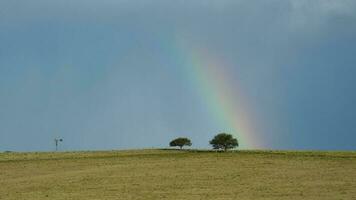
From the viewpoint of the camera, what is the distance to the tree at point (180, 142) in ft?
376

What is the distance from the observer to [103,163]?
286ft

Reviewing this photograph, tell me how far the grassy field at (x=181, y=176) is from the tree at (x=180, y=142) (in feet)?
49.0

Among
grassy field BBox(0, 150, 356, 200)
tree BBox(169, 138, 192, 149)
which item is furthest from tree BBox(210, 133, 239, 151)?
grassy field BBox(0, 150, 356, 200)

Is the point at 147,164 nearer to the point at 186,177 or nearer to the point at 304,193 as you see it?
the point at 186,177

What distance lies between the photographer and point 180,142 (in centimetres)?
11544

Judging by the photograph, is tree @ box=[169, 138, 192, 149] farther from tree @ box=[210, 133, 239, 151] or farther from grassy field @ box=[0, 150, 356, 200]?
grassy field @ box=[0, 150, 356, 200]

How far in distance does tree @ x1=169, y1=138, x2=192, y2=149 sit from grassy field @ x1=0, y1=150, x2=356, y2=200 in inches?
588

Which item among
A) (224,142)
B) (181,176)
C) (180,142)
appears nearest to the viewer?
(181,176)

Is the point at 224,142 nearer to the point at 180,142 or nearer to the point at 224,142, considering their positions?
the point at 224,142

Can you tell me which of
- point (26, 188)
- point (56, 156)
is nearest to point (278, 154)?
point (56, 156)

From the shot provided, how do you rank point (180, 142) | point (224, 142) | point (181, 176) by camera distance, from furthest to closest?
point (180, 142)
point (224, 142)
point (181, 176)

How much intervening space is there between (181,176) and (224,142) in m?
40.9

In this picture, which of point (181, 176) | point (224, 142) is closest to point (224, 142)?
point (224, 142)

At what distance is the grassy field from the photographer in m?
53.6
